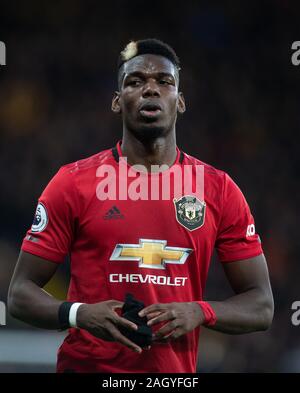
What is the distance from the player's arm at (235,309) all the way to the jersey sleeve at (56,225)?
68 centimetres

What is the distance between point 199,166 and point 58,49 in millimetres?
Result: 7432

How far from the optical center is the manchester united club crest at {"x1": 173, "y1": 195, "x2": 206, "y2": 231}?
4.17 meters

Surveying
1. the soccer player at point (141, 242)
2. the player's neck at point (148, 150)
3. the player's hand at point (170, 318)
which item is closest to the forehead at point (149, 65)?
the soccer player at point (141, 242)

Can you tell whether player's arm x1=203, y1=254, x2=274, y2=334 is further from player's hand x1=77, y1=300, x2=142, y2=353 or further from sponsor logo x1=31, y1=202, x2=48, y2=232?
sponsor logo x1=31, y1=202, x2=48, y2=232

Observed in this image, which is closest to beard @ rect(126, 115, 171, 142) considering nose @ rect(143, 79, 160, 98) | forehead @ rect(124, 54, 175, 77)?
nose @ rect(143, 79, 160, 98)

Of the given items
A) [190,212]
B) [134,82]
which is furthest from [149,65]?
[190,212]

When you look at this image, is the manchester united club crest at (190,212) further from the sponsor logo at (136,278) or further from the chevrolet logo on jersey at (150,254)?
the sponsor logo at (136,278)

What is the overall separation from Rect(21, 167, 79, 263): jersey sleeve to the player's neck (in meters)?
0.40

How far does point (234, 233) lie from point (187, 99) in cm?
684

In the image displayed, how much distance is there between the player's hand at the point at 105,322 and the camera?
11.9 feet

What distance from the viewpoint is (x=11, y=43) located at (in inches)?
451

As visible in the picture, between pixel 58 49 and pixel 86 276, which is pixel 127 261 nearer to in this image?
pixel 86 276

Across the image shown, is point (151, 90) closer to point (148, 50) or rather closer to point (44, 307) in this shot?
point (148, 50)
